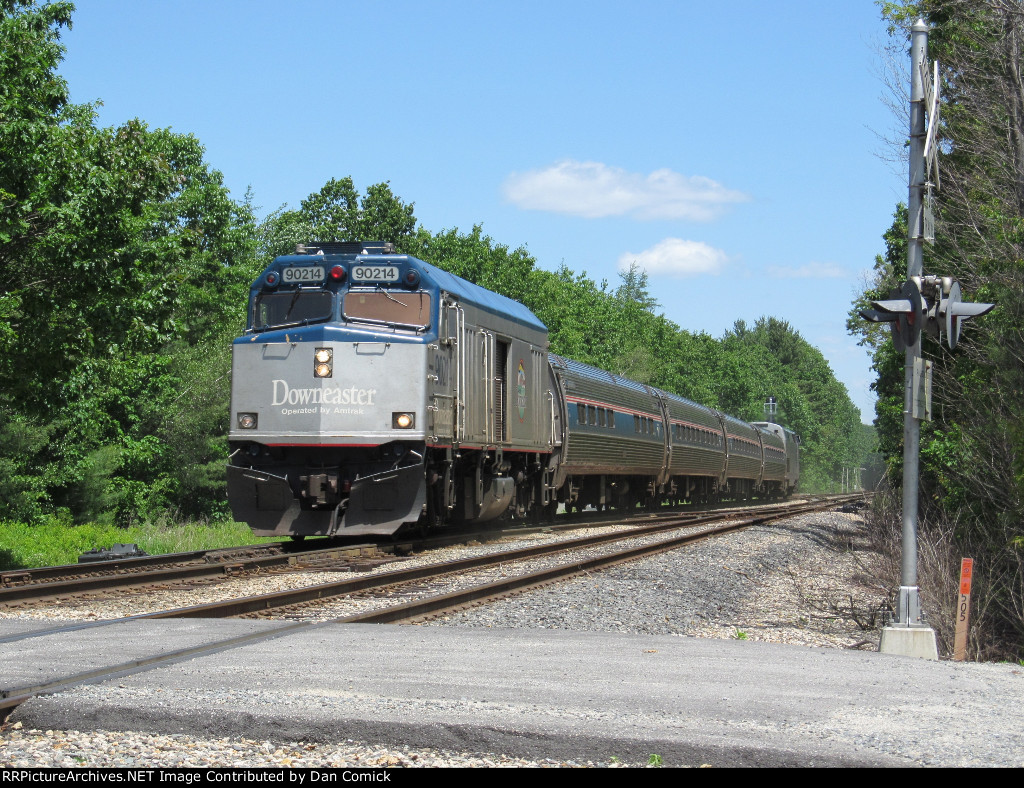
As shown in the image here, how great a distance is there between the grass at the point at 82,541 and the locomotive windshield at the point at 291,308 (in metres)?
4.22

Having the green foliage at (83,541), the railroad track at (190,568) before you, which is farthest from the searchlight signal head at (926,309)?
the green foliage at (83,541)

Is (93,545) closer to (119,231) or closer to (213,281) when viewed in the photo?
(119,231)

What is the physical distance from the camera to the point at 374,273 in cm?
1507

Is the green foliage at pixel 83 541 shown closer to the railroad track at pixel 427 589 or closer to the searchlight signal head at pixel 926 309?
the railroad track at pixel 427 589

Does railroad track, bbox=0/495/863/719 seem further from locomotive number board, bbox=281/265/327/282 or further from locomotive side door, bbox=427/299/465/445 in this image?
locomotive number board, bbox=281/265/327/282

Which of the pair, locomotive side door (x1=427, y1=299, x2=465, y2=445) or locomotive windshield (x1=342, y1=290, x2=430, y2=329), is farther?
locomotive windshield (x1=342, y1=290, x2=430, y2=329)

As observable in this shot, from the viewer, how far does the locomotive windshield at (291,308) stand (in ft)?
49.2

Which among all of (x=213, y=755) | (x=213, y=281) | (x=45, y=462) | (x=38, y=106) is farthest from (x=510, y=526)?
(x=213, y=281)

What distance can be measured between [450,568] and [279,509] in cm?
295

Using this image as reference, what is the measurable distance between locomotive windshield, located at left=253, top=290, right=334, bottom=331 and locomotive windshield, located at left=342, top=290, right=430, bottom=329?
30cm

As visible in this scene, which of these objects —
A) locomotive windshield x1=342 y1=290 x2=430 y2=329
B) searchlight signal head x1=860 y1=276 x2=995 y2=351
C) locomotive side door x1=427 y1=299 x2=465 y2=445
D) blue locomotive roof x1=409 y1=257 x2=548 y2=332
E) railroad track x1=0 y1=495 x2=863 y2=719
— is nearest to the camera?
railroad track x1=0 y1=495 x2=863 y2=719

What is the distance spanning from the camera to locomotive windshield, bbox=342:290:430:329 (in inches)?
588

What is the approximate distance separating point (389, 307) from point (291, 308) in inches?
53.8

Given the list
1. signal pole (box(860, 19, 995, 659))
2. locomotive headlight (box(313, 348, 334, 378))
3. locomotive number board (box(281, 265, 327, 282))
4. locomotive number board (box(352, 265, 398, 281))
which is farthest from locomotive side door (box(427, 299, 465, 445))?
signal pole (box(860, 19, 995, 659))
